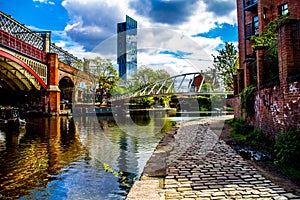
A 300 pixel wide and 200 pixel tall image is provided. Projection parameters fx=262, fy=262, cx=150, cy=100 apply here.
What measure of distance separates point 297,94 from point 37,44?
38686 mm

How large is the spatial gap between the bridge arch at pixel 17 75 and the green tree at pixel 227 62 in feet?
75.6

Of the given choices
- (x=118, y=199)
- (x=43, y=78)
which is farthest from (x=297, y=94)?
(x=43, y=78)

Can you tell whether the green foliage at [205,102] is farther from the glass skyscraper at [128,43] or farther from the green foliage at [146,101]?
the glass skyscraper at [128,43]

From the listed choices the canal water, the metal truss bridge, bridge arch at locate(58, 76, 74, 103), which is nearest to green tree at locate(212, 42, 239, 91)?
the metal truss bridge

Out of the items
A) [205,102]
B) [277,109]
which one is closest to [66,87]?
[205,102]

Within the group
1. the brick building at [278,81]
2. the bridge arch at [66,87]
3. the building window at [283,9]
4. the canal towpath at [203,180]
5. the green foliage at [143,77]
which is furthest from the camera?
the green foliage at [143,77]

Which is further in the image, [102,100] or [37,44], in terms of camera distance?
[102,100]

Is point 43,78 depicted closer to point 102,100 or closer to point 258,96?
point 102,100

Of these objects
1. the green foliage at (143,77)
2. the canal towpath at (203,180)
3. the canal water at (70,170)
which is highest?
the green foliage at (143,77)

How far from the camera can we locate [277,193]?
13.1ft

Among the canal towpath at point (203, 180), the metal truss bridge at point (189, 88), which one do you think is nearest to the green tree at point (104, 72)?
the metal truss bridge at point (189, 88)

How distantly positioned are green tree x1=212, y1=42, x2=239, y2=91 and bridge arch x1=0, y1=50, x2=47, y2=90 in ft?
75.6

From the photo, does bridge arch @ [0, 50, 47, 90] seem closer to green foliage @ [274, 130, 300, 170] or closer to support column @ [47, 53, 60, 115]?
support column @ [47, 53, 60, 115]

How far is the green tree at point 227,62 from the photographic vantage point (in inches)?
1259
